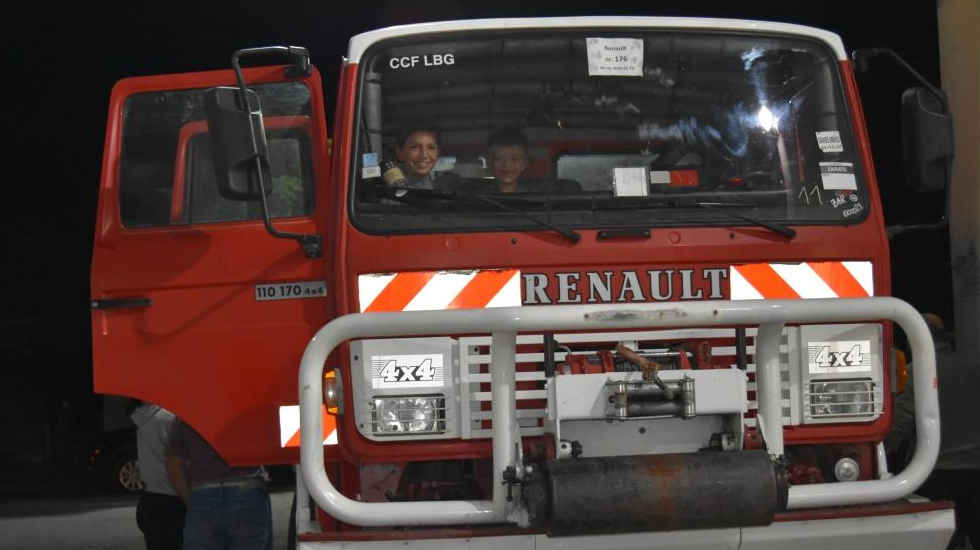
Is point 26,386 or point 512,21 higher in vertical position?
point 512,21

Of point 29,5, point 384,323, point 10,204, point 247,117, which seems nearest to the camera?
point 384,323

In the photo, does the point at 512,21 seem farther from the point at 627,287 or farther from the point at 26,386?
the point at 26,386

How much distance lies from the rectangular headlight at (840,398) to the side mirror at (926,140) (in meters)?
0.90

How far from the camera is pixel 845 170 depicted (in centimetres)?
465

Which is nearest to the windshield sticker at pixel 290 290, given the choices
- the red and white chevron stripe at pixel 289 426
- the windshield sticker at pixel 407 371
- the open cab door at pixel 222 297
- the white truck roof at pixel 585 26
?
the open cab door at pixel 222 297

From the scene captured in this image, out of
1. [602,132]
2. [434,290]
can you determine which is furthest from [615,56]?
[434,290]

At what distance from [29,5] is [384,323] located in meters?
9.76

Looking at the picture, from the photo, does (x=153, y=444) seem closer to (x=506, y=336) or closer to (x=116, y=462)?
(x=506, y=336)

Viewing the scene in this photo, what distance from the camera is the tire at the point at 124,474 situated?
12258mm

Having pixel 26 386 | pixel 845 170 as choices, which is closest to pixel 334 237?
pixel 845 170

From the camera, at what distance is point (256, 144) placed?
431 cm

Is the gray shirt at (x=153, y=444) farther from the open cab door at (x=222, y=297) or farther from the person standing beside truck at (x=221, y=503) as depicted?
the open cab door at (x=222, y=297)

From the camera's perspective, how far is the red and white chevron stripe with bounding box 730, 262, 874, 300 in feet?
14.6

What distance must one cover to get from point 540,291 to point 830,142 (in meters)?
1.27
